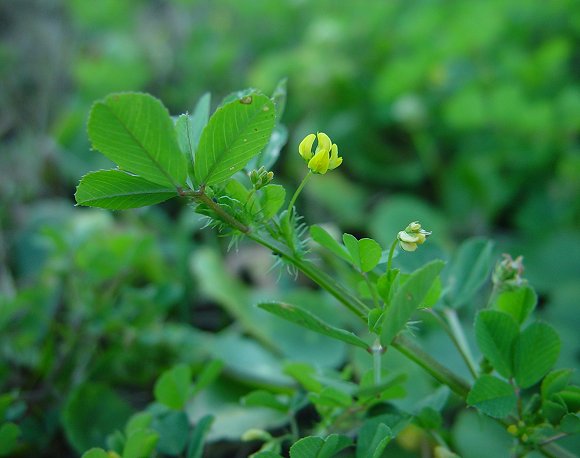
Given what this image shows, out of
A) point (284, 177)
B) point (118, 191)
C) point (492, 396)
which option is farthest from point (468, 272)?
point (284, 177)

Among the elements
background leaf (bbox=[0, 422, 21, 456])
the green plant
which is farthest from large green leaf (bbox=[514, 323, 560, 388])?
background leaf (bbox=[0, 422, 21, 456])

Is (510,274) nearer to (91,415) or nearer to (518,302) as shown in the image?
(518,302)

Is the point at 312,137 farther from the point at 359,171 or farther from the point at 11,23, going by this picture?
the point at 11,23

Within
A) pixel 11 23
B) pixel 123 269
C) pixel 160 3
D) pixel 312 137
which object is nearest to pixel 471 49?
pixel 123 269

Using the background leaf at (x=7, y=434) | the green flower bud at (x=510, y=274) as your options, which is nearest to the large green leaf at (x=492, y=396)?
the green flower bud at (x=510, y=274)

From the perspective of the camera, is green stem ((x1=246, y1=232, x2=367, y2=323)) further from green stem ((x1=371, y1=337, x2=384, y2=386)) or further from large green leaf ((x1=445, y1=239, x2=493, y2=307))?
large green leaf ((x1=445, y1=239, x2=493, y2=307))

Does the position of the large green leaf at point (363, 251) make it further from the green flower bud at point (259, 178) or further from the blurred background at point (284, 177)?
the blurred background at point (284, 177)
